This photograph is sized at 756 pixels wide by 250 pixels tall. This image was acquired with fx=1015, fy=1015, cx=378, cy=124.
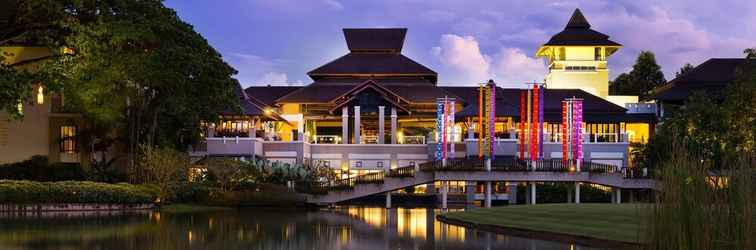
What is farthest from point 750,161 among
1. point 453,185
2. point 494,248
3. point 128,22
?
A: point 453,185

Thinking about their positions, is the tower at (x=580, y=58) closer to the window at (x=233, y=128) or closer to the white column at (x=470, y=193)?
the white column at (x=470, y=193)

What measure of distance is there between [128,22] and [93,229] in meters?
10.5

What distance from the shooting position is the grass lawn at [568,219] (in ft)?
96.0

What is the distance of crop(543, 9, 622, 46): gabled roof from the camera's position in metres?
88.6

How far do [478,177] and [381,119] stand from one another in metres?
18.0

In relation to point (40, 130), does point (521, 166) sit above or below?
below

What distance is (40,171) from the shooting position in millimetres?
53438

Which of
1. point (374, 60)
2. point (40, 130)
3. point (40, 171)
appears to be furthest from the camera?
point (374, 60)

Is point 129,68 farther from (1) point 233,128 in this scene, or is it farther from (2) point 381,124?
(2) point 381,124

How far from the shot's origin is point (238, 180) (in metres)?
55.7

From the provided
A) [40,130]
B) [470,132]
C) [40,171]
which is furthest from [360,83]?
[40,171]

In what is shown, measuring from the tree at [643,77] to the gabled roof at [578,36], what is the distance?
16.8m

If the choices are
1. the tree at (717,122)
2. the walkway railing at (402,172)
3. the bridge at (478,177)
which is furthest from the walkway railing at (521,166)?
the tree at (717,122)

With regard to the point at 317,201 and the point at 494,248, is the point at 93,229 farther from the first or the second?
the point at 317,201
